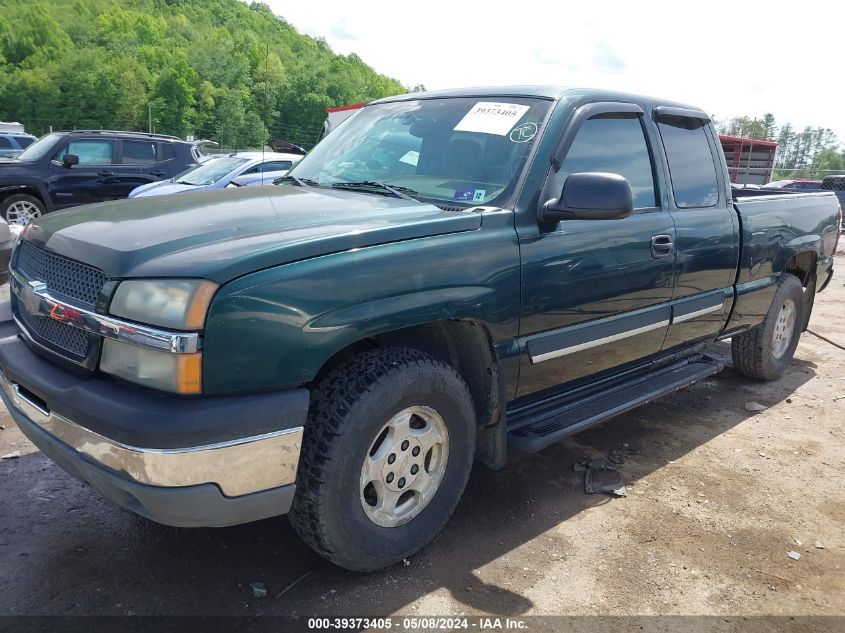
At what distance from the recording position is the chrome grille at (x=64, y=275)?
2279mm

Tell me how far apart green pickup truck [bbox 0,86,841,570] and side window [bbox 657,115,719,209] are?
0.02 metres

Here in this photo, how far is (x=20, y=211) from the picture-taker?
10.6m

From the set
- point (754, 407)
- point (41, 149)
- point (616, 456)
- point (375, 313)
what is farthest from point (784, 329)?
point (41, 149)

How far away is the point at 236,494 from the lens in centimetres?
216

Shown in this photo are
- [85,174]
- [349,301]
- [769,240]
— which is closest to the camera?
[349,301]

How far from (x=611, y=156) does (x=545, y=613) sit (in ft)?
7.17

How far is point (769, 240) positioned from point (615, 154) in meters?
1.72

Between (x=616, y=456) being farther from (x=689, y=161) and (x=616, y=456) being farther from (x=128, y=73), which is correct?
(x=128, y=73)

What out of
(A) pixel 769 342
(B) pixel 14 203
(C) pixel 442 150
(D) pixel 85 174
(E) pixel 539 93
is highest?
(E) pixel 539 93

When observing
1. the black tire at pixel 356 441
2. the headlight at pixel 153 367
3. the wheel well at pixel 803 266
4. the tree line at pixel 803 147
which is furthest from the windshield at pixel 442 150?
the tree line at pixel 803 147

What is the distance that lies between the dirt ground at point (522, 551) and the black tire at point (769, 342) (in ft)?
4.18

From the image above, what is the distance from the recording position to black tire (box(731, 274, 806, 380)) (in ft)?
16.5

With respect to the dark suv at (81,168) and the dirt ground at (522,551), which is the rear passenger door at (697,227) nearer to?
the dirt ground at (522,551)

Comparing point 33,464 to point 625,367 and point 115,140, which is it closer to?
point 625,367
